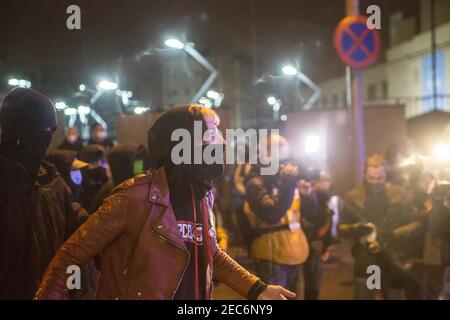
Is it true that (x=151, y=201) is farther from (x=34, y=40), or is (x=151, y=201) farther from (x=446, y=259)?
(x=446, y=259)

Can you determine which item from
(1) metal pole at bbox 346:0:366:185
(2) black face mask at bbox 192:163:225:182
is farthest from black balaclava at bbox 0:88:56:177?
(1) metal pole at bbox 346:0:366:185

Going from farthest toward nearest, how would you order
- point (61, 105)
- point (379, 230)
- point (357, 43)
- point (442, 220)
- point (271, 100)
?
point (271, 100) → point (357, 43) → point (379, 230) → point (442, 220) → point (61, 105)

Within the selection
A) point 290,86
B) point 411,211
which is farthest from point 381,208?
point 290,86

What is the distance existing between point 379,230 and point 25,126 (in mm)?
3786

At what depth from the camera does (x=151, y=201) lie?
7.34 feet

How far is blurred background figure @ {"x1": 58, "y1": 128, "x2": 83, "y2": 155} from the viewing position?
6098 millimetres

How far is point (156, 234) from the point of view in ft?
7.27

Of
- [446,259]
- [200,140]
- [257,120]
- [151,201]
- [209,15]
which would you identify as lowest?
[446,259]

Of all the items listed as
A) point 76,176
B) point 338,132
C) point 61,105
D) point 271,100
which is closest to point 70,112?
point 61,105

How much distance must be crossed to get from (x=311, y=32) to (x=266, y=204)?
20.7ft

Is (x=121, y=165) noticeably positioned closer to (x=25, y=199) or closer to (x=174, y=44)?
(x=25, y=199)

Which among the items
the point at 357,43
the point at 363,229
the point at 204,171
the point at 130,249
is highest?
the point at 357,43

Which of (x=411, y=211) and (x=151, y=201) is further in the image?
(x=411, y=211)

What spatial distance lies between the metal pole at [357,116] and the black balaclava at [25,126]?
18.4 ft
